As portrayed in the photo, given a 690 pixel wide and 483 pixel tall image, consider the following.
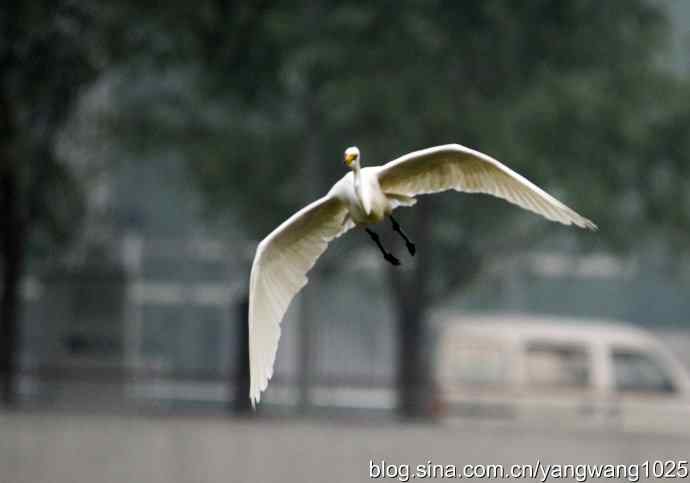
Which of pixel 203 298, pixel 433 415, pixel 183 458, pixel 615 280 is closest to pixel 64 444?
pixel 183 458

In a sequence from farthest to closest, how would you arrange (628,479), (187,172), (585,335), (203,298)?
(203,298), (187,172), (585,335), (628,479)

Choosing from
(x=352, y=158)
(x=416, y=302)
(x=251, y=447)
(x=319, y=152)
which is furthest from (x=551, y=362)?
(x=352, y=158)

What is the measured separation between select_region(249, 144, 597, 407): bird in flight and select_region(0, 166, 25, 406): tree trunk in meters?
10.2

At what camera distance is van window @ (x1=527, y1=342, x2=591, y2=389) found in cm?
1680

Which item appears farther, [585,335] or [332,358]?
[332,358]

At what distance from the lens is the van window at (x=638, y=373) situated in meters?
16.7

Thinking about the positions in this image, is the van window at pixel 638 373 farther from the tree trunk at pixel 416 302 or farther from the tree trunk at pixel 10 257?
the tree trunk at pixel 10 257

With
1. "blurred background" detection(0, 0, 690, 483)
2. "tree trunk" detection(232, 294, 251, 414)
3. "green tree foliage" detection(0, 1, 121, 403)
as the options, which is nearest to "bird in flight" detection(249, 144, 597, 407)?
"tree trunk" detection(232, 294, 251, 414)

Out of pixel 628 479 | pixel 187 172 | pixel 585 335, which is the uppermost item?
pixel 187 172

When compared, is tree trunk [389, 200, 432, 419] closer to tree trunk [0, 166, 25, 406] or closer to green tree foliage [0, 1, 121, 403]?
green tree foliage [0, 1, 121, 403]

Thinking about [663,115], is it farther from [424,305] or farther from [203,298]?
[203,298]

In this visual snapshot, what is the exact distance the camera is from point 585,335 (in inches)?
666

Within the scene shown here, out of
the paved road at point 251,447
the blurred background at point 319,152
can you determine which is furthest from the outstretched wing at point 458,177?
the blurred background at point 319,152

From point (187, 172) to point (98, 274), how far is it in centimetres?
166
